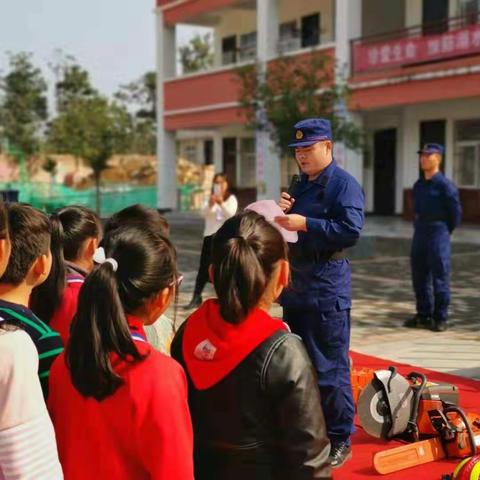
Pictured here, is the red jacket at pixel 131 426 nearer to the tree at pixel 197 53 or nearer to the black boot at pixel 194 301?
the black boot at pixel 194 301

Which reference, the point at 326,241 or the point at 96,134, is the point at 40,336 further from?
the point at 96,134

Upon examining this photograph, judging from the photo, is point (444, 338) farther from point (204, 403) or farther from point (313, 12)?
point (313, 12)

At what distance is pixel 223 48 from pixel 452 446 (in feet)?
85.3

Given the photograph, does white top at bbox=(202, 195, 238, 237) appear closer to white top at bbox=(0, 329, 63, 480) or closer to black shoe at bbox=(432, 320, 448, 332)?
black shoe at bbox=(432, 320, 448, 332)

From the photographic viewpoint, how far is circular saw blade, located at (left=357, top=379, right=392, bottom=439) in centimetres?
413

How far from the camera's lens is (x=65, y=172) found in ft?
152

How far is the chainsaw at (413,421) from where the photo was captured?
13.1ft

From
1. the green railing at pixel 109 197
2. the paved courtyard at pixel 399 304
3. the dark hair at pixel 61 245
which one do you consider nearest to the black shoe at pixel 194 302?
the paved courtyard at pixel 399 304

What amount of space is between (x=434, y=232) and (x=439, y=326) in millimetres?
875

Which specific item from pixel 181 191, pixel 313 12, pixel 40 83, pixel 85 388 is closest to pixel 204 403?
pixel 85 388

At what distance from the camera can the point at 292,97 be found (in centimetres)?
1761

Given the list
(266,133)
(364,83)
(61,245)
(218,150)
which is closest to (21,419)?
(61,245)

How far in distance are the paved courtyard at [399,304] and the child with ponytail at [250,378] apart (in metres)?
4.01

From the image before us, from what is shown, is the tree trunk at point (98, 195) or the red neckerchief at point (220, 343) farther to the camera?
the tree trunk at point (98, 195)
